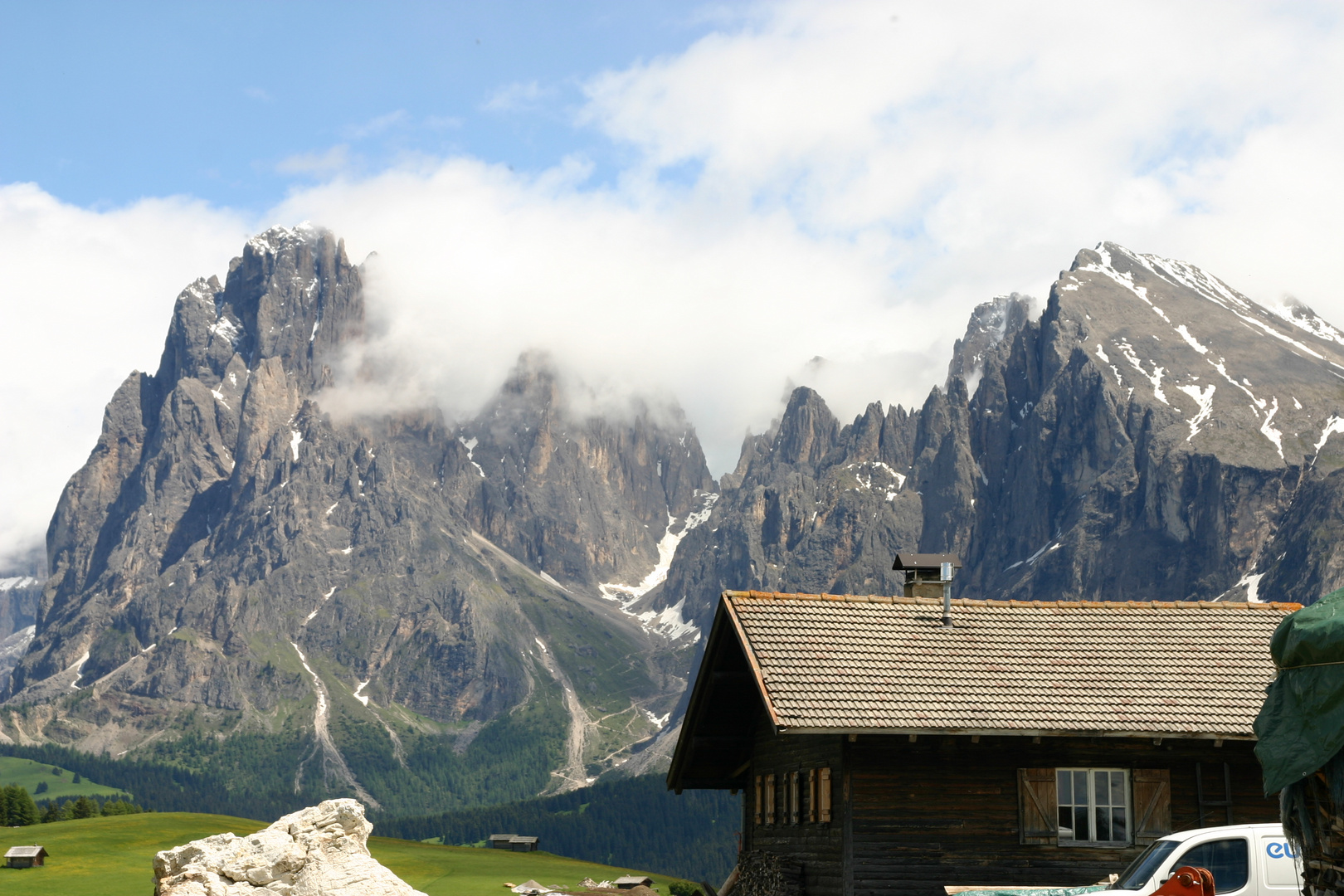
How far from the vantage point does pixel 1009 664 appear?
29.9 m

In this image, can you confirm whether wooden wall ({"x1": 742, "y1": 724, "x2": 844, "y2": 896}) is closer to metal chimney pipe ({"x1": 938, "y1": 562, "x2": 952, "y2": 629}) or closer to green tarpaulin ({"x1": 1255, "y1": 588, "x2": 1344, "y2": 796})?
metal chimney pipe ({"x1": 938, "y1": 562, "x2": 952, "y2": 629})

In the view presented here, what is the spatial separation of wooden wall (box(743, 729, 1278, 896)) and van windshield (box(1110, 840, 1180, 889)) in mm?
8613

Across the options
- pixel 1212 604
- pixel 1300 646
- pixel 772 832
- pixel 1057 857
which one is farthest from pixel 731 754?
pixel 1300 646

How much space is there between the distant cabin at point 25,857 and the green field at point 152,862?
2.32 feet

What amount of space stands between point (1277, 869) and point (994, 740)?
29.7ft

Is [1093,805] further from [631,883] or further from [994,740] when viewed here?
[631,883]

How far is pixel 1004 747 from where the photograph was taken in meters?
29.2

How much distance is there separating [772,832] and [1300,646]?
2031 cm

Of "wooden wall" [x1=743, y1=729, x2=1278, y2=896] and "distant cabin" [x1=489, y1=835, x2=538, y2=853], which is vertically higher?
"wooden wall" [x1=743, y1=729, x2=1278, y2=896]

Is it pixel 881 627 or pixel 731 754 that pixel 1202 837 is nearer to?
pixel 881 627

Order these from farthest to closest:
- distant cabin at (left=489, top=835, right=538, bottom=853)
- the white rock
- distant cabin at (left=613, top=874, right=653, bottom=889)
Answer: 1. distant cabin at (left=489, top=835, right=538, bottom=853)
2. distant cabin at (left=613, top=874, right=653, bottom=889)
3. the white rock

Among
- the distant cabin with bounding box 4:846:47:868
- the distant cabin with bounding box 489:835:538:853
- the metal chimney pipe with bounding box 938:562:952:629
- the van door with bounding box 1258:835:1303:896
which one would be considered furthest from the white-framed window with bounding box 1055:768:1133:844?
the distant cabin with bounding box 489:835:538:853

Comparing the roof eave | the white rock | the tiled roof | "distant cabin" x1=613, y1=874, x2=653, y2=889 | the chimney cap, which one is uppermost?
the chimney cap

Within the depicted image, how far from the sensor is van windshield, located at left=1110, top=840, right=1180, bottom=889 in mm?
19469
